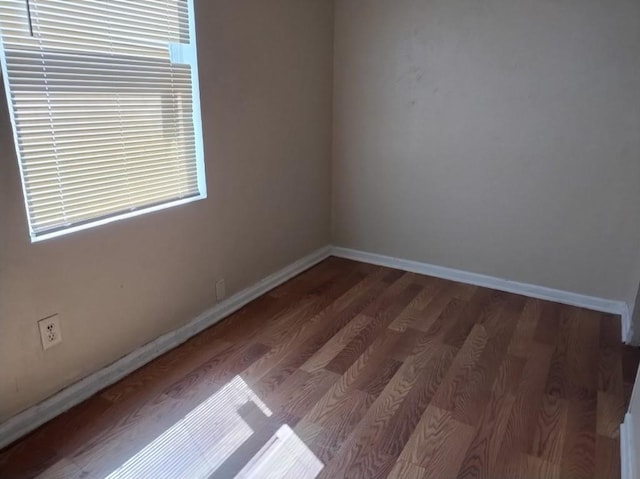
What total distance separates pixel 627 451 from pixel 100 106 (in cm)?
241

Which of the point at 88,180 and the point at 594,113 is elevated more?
the point at 594,113

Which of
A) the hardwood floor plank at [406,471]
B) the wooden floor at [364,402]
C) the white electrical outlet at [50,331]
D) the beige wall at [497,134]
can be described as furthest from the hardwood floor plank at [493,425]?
the white electrical outlet at [50,331]

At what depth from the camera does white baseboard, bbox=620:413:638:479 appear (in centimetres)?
155

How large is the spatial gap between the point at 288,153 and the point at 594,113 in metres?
1.81

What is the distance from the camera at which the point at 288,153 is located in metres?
3.05

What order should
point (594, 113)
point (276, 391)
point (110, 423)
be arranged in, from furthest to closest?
point (594, 113) → point (276, 391) → point (110, 423)

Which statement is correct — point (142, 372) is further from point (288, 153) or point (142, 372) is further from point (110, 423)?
point (288, 153)

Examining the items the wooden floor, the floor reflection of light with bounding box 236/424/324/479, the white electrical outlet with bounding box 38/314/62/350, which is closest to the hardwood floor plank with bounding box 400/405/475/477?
the wooden floor

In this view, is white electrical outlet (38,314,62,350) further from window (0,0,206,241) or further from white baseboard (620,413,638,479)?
white baseboard (620,413,638,479)

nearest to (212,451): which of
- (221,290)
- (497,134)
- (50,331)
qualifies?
(50,331)

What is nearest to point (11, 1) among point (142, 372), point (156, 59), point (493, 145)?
point (156, 59)

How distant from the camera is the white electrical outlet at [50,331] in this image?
1.82 metres

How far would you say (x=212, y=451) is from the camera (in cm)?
172

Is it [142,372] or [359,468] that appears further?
[142,372]
